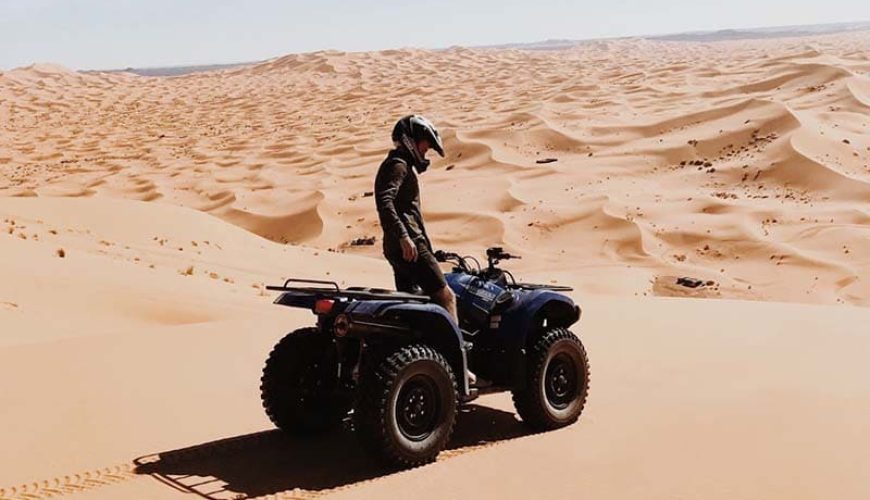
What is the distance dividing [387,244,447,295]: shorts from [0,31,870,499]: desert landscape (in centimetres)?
82

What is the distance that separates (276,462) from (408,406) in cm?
71

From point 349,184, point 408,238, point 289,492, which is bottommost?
point 349,184

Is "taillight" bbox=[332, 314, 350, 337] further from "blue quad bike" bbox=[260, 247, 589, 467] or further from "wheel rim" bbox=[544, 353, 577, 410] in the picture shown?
"wheel rim" bbox=[544, 353, 577, 410]

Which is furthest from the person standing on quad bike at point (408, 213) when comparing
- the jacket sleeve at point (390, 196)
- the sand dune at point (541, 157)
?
the sand dune at point (541, 157)

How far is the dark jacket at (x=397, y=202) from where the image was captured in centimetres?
490

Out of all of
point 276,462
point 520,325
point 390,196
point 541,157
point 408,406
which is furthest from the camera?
point 541,157

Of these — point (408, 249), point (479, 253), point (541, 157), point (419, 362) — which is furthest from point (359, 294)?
point (541, 157)

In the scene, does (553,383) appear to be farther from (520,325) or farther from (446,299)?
(446,299)

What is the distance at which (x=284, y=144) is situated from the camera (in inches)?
1115

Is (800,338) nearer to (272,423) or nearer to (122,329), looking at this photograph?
(272,423)

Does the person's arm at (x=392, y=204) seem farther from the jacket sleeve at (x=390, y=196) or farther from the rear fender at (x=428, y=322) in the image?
the rear fender at (x=428, y=322)

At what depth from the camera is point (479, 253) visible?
16.6 m

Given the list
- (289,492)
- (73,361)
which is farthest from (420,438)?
(73,361)

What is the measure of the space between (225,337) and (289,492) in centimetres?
375
